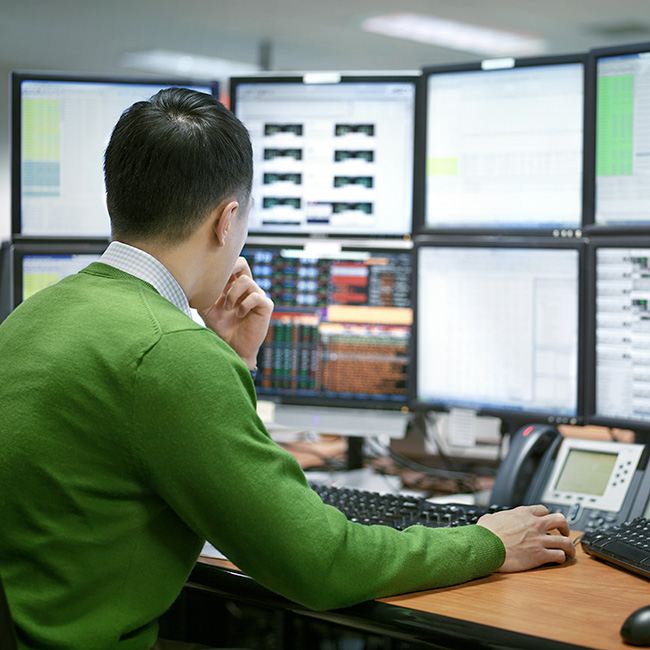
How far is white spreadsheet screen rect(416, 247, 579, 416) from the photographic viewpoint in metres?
1.51

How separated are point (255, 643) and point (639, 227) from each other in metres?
1.45

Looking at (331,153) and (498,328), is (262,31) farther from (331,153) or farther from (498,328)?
(498,328)

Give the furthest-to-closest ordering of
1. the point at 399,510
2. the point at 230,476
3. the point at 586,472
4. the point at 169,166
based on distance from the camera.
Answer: the point at 586,472, the point at 399,510, the point at 169,166, the point at 230,476

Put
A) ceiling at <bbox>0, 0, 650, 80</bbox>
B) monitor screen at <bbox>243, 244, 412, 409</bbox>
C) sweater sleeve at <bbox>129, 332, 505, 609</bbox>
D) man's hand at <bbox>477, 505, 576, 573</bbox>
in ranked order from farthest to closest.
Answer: ceiling at <bbox>0, 0, 650, 80</bbox> < monitor screen at <bbox>243, 244, 412, 409</bbox> < man's hand at <bbox>477, 505, 576, 573</bbox> < sweater sleeve at <bbox>129, 332, 505, 609</bbox>

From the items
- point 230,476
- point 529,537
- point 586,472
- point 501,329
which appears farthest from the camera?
point 501,329

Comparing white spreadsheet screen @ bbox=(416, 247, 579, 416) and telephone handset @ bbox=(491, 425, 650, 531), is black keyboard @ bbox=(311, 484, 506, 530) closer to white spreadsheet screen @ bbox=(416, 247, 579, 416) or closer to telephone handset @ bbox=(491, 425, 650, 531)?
telephone handset @ bbox=(491, 425, 650, 531)

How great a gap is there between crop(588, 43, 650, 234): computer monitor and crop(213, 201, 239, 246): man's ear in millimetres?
779

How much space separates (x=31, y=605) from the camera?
2.82 ft

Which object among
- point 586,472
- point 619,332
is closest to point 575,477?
point 586,472

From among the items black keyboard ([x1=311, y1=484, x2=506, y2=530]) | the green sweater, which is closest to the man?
the green sweater

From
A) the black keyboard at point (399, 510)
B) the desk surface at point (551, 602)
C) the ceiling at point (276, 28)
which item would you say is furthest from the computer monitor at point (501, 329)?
the ceiling at point (276, 28)

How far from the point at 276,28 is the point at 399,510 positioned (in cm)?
484

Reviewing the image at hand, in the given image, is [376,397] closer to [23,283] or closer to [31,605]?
[23,283]

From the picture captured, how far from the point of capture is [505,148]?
1.57 metres
